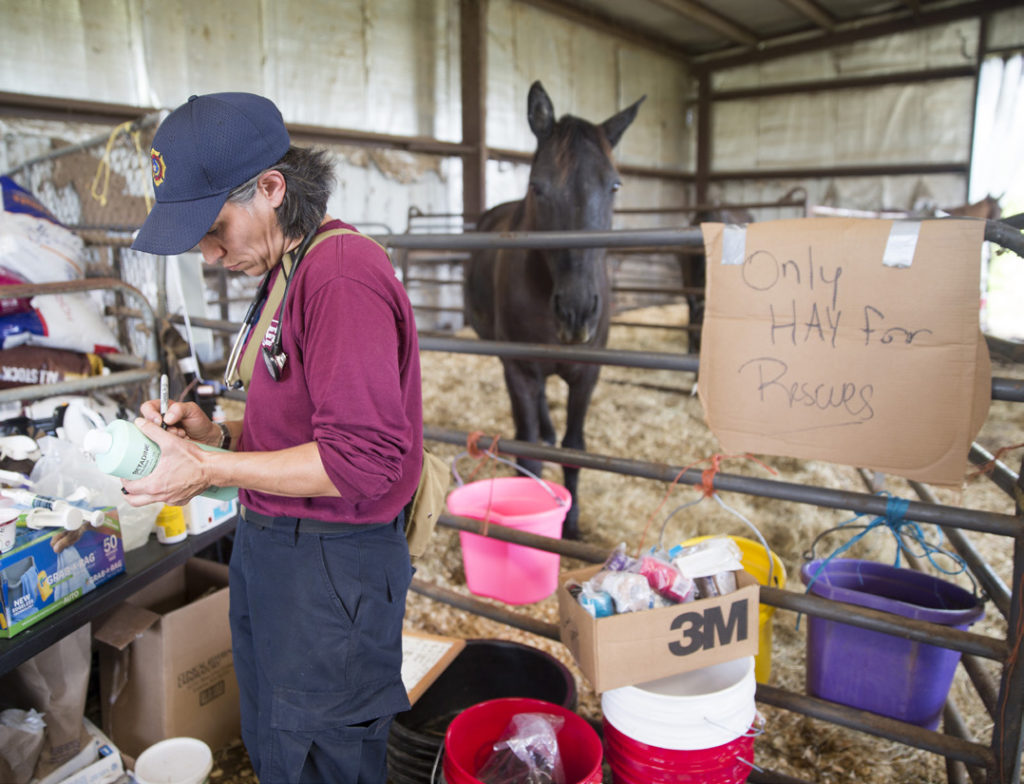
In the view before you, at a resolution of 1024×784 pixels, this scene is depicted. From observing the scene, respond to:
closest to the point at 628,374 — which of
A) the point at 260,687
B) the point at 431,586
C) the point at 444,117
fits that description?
the point at 444,117

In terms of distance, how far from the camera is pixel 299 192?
1.08 m

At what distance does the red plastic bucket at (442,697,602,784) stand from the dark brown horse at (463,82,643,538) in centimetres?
100

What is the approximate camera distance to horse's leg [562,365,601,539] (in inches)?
127

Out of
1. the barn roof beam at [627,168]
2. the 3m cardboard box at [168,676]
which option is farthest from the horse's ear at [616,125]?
the barn roof beam at [627,168]

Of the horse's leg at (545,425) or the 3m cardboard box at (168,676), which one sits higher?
the horse's leg at (545,425)

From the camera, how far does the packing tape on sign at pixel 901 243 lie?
141cm

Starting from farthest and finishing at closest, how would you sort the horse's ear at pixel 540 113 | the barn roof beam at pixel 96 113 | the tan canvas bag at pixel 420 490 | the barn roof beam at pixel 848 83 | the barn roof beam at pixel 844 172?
the barn roof beam at pixel 844 172 < the barn roof beam at pixel 848 83 < the barn roof beam at pixel 96 113 < the horse's ear at pixel 540 113 < the tan canvas bag at pixel 420 490

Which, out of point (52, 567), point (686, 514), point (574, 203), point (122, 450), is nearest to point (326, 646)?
point (122, 450)

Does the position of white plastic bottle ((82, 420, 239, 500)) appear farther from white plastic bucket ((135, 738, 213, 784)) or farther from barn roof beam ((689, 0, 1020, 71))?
barn roof beam ((689, 0, 1020, 71))

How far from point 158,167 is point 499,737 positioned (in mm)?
1370

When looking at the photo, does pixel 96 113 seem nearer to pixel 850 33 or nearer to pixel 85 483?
pixel 85 483

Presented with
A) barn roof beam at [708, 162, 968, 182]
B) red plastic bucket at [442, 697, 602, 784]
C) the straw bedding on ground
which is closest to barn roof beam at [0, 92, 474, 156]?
the straw bedding on ground

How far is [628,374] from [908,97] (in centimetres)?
704

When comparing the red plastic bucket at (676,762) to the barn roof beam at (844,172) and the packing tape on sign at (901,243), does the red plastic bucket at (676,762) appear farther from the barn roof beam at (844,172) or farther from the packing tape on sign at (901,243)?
the barn roof beam at (844,172)
